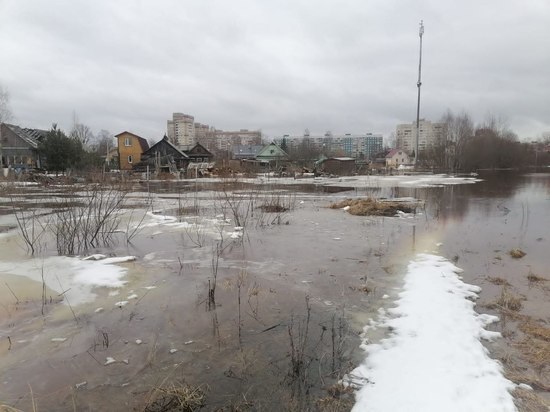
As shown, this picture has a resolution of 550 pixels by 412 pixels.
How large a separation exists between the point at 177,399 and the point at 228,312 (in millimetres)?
2134

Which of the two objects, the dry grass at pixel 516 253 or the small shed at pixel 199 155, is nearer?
the dry grass at pixel 516 253

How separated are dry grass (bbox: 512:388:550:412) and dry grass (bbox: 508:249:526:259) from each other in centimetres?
605

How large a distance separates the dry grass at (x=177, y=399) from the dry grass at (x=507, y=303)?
14.6 ft

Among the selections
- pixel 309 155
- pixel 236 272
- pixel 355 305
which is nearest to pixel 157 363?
pixel 355 305

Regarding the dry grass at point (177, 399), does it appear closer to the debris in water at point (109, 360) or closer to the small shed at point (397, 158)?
the debris in water at point (109, 360)

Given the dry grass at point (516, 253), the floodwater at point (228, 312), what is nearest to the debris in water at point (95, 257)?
the floodwater at point (228, 312)

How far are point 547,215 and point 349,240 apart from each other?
32.1ft

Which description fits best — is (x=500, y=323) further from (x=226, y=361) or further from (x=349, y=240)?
(x=349, y=240)

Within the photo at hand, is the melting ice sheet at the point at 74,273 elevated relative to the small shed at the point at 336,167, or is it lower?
lower

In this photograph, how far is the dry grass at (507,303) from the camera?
5.74 m

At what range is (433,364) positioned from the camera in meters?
4.12

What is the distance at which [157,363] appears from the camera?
427cm

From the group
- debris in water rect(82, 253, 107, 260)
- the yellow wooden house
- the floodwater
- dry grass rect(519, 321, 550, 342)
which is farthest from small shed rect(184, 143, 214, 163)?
dry grass rect(519, 321, 550, 342)

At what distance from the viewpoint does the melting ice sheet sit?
6.61m
